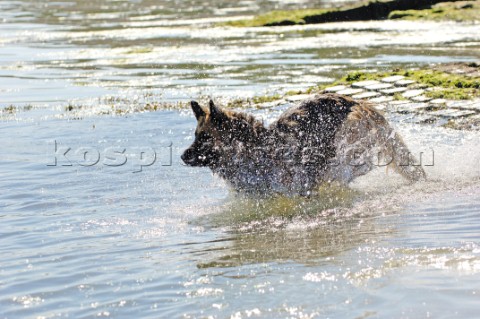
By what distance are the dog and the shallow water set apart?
21 centimetres

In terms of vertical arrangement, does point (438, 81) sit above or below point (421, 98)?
above

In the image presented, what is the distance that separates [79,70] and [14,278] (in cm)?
1363

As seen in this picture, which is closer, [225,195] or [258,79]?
[225,195]

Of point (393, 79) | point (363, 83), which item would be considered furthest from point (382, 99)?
point (393, 79)

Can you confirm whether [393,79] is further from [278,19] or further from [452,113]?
[278,19]

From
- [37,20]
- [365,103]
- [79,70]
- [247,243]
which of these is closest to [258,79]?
[79,70]

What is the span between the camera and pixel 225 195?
934cm

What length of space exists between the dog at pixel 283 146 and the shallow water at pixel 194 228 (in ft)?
0.70

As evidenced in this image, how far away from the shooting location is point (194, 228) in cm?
805

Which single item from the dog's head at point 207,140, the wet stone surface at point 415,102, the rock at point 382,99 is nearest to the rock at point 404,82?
the wet stone surface at point 415,102

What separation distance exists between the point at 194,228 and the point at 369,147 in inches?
90.9

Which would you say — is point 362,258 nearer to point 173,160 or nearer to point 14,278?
point 14,278

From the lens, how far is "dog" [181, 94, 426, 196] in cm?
890

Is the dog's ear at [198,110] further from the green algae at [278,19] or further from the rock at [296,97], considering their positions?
the green algae at [278,19]
